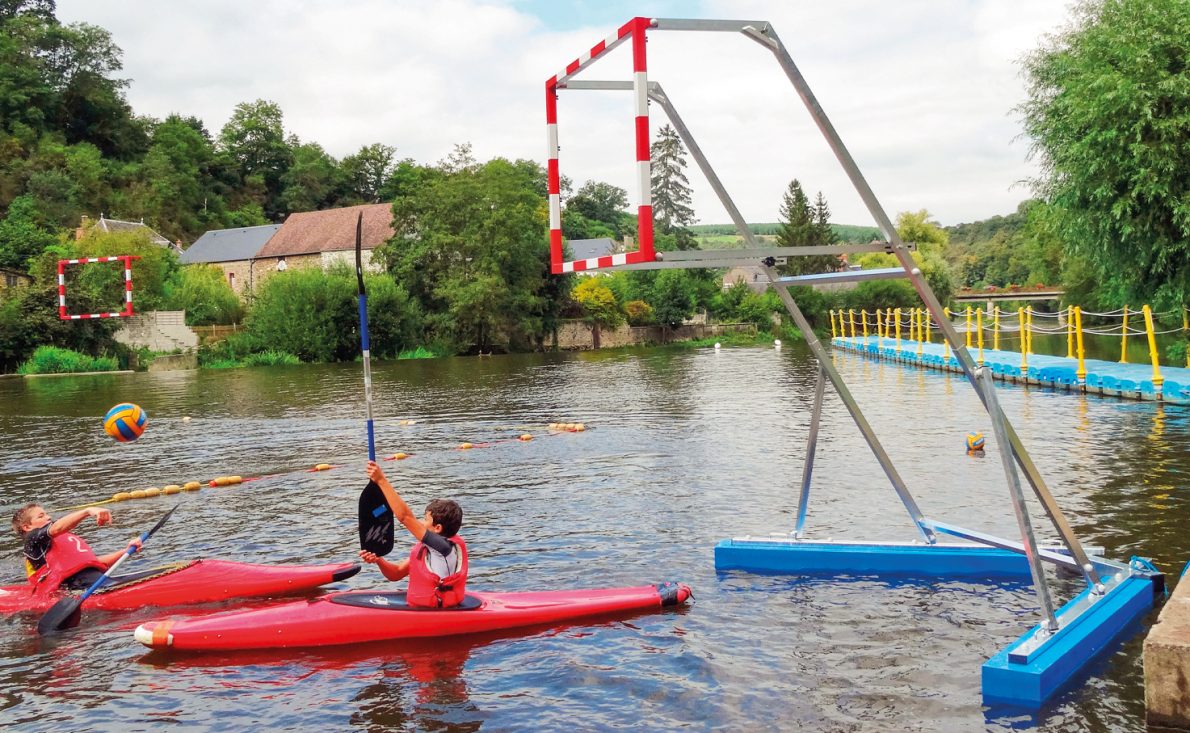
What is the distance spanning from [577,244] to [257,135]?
5421 centimetres

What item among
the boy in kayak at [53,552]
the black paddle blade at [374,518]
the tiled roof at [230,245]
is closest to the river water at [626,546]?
the boy in kayak at [53,552]

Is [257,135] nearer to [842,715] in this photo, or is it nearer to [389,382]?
[389,382]

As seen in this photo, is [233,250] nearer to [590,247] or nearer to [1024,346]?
[590,247]

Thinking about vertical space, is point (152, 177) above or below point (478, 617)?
above

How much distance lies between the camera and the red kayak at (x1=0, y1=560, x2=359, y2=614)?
30.7 feet

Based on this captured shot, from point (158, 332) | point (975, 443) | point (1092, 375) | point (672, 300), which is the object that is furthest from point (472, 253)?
point (975, 443)

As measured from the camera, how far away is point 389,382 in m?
40.3

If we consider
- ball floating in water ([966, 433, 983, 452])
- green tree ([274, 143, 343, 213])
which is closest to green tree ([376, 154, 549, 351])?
green tree ([274, 143, 343, 213])

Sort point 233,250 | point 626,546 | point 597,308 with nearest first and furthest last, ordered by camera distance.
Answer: point 626,546 → point 597,308 → point 233,250

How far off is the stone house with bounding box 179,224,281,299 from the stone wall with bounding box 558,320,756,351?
3203 centimetres

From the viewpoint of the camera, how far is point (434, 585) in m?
8.20

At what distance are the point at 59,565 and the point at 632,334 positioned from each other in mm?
71161

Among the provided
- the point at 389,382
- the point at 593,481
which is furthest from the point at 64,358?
the point at 593,481

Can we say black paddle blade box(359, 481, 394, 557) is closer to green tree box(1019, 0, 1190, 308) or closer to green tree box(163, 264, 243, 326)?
green tree box(1019, 0, 1190, 308)
